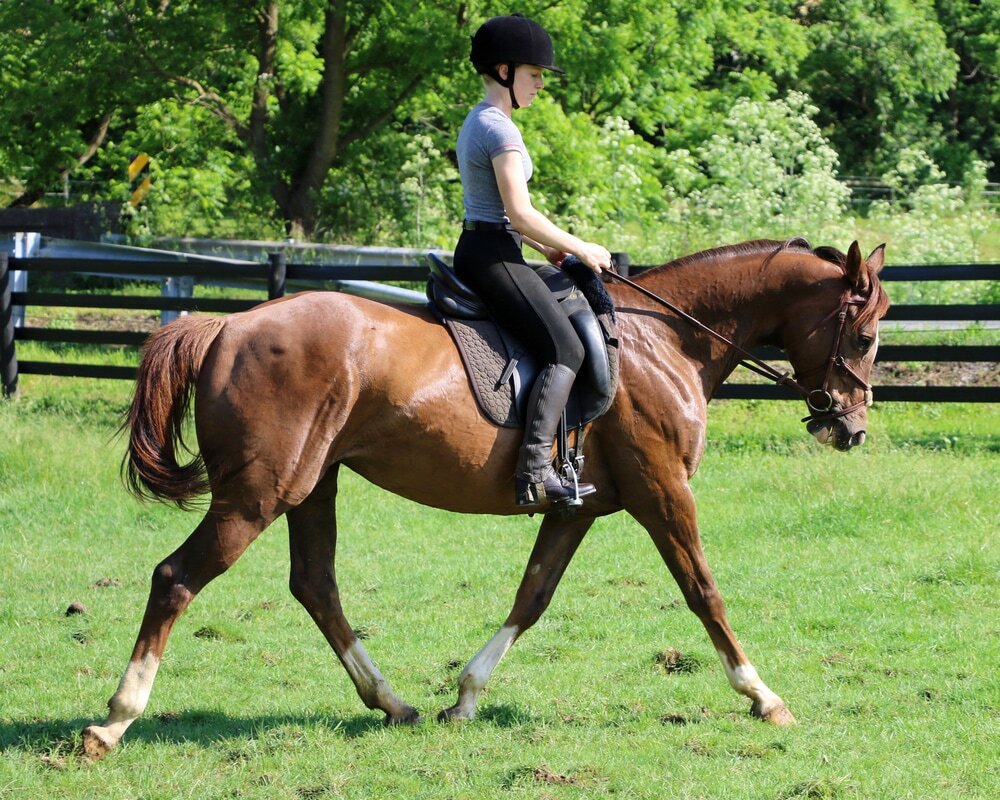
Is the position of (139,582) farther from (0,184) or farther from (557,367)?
(0,184)

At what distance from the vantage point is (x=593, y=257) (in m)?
5.13

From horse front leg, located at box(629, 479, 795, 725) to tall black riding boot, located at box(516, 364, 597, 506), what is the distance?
0.52 meters

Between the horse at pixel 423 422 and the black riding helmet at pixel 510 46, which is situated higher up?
the black riding helmet at pixel 510 46

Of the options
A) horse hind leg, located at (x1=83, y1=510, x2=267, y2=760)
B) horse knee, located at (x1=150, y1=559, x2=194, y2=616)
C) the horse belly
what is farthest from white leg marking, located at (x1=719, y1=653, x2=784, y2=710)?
horse knee, located at (x1=150, y1=559, x2=194, y2=616)

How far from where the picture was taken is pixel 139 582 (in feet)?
25.6

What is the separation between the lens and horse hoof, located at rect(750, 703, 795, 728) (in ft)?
17.3

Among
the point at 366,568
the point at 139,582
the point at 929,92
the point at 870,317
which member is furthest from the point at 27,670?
the point at 929,92

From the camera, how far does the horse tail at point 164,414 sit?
4.91m

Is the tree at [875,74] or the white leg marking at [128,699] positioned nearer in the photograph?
the white leg marking at [128,699]

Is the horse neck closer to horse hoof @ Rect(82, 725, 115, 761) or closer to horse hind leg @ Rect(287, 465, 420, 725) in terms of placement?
horse hind leg @ Rect(287, 465, 420, 725)

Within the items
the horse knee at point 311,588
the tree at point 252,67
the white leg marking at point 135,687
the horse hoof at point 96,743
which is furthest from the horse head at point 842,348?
the tree at point 252,67

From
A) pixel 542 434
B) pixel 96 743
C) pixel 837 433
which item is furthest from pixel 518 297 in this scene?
pixel 96 743

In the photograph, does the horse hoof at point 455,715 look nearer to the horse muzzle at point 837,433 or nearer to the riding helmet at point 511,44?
the horse muzzle at point 837,433

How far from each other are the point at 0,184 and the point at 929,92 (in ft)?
83.7
